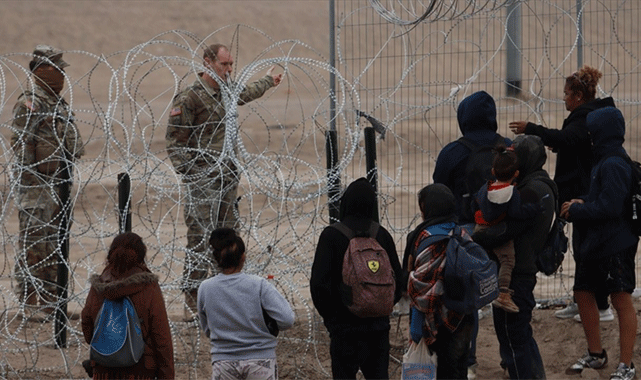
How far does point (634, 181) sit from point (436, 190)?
156 cm

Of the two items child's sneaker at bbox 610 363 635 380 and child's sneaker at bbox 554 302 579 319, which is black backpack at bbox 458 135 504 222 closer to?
child's sneaker at bbox 610 363 635 380

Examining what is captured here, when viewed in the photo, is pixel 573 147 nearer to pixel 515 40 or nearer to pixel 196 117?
pixel 515 40

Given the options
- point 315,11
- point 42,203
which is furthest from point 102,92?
point 42,203

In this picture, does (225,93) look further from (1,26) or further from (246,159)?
(1,26)

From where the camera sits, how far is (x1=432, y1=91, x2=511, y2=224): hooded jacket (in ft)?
18.6

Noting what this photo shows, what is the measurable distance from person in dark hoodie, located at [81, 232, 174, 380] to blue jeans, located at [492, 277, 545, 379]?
183cm

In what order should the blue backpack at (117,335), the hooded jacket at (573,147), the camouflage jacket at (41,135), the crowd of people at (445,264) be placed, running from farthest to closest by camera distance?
the camouflage jacket at (41,135)
the hooded jacket at (573,147)
the crowd of people at (445,264)
the blue backpack at (117,335)

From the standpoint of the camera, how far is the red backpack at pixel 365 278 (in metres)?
4.72

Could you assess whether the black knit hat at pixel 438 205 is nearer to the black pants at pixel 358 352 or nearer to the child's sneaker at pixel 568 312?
the black pants at pixel 358 352

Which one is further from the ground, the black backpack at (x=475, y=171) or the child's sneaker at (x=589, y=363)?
the black backpack at (x=475, y=171)

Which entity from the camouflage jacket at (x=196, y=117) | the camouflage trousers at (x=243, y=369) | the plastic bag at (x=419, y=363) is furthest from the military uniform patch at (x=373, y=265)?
the camouflage jacket at (x=196, y=117)

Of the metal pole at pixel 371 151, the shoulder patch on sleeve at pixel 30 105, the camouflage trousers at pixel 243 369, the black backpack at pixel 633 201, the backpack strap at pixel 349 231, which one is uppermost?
the shoulder patch on sleeve at pixel 30 105

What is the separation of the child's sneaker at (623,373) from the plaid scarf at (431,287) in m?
1.55

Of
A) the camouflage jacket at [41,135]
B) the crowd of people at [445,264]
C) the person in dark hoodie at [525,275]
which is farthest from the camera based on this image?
the camouflage jacket at [41,135]
